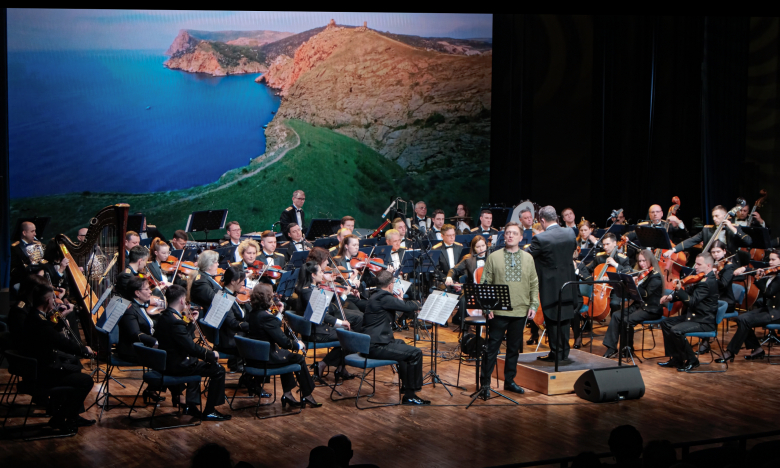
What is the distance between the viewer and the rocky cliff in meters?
15.9

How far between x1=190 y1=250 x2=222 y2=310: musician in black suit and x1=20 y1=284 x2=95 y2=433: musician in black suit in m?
1.53

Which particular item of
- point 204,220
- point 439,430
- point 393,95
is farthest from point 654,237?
point 393,95

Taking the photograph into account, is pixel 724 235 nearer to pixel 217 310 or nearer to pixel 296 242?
pixel 296 242

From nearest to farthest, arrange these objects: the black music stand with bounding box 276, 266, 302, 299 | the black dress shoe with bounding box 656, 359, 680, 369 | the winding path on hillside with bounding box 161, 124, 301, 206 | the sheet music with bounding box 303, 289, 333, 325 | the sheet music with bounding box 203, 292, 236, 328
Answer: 1. the sheet music with bounding box 203, 292, 236, 328
2. the sheet music with bounding box 303, 289, 333, 325
3. the black music stand with bounding box 276, 266, 302, 299
4. the black dress shoe with bounding box 656, 359, 680, 369
5. the winding path on hillside with bounding box 161, 124, 301, 206

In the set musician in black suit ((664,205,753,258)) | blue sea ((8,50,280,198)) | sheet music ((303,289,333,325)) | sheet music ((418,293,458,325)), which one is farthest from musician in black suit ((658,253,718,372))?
blue sea ((8,50,280,198))

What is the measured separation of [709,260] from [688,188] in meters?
7.54

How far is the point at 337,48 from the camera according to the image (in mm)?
15992

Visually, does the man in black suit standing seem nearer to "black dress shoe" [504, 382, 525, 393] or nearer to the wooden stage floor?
"black dress shoe" [504, 382, 525, 393]

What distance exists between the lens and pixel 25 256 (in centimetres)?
900

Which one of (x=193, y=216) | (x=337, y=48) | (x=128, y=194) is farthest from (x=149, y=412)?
(x=337, y=48)

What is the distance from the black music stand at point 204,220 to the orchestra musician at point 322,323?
12.0 ft

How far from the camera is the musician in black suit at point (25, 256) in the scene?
8672mm

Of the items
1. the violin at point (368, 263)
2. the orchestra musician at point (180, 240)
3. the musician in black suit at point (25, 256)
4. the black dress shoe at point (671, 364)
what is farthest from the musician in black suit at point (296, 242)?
the black dress shoe at point (671, 364)

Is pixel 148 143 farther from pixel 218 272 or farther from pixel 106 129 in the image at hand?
pixel 218 272
